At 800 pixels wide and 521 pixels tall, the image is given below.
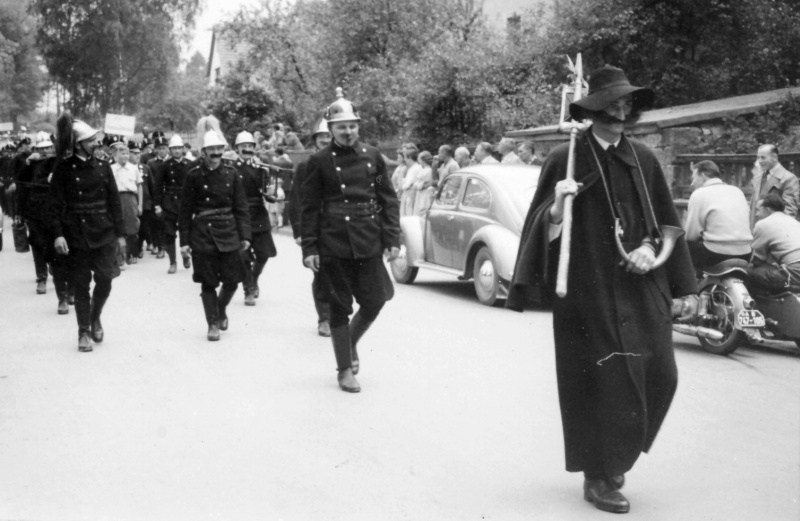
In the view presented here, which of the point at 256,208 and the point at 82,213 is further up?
the point at 82,213

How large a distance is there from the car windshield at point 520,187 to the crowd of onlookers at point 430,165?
12.3 ft

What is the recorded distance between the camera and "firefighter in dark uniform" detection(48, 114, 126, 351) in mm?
9586

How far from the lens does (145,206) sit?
18656 millimetres

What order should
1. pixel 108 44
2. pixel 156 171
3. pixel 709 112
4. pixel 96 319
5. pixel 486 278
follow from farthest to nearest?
1. pixel 108 44
2. pixel 156 171
3. pixel 709 112
4. pixel 486 278
5. pixel 96 319

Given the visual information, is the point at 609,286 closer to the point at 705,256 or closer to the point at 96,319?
the point at 705,256

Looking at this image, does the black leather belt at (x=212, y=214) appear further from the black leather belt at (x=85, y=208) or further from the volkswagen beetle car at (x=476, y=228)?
the volkswagen beetle car at (x=476, y=228)

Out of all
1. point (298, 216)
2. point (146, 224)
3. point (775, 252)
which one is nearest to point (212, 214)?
Answer: point (298, 216)

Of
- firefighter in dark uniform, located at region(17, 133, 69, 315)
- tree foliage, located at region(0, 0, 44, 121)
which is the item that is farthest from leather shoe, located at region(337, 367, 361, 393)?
tree foliage, located at region(0, 0, 44, 121)

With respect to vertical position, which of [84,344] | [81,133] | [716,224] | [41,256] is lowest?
[41,256]

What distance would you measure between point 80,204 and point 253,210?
119 inches

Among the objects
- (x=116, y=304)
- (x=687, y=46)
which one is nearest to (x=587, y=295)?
(x=116, y=304)

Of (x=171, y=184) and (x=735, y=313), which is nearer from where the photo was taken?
(x=735, y=313)

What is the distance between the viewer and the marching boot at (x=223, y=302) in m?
10.5

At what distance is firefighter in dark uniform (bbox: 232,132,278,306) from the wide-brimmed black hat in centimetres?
742
